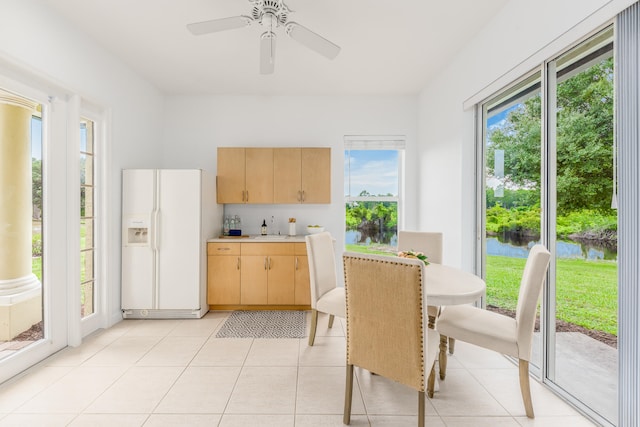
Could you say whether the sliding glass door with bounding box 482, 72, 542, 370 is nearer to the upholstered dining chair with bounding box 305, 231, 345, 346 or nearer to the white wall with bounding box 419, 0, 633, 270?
the white wall with bounding box 419, 0, 633, 270

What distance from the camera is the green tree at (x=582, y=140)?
179 centimetres

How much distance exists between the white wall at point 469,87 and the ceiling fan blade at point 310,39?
52.8 inches

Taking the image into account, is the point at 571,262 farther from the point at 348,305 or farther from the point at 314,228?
the point at 314,228

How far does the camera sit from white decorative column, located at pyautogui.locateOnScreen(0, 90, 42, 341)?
2.20 m

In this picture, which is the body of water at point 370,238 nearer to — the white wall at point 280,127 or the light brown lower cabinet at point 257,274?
the white wall at point 280,127

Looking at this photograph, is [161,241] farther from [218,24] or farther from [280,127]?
[218,24]

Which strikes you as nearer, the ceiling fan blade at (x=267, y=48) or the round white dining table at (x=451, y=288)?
the round white dining table at (x=451, y=288)

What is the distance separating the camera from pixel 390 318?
1590 mm

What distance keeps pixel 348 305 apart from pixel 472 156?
7.08 ft

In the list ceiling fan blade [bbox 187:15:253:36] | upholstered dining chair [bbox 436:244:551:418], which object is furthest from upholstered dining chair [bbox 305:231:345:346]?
ceiling fan blade [bbox 187:15:253:36]

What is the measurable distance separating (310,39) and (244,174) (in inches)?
82.0

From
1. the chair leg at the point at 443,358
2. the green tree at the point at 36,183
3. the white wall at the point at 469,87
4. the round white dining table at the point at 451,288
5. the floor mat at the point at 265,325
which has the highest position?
the white wall at the point at 469,87

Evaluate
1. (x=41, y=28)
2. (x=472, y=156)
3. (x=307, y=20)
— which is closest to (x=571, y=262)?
(x=472, y=156)

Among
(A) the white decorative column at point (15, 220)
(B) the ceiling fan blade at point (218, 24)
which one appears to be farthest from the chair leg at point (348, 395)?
(A) the white decorative column at point (15, 220)
